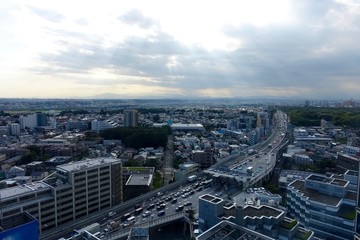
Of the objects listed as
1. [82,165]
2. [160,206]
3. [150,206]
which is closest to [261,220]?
[160,206]

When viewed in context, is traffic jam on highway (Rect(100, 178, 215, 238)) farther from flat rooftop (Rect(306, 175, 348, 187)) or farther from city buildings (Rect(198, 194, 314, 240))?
flat rooftop (Rect(306, 175, 348, 187))

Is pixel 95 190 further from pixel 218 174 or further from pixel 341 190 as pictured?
pixel 341 190

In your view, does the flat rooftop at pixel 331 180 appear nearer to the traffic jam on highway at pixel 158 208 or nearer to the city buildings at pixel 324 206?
the city buildings at pixel 324 206

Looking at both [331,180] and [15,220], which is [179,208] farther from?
[15,220]

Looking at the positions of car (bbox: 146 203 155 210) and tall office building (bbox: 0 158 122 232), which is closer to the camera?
tall office building (bbox: 0 158 122 232)

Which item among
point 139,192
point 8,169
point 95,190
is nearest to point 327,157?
point 139,192

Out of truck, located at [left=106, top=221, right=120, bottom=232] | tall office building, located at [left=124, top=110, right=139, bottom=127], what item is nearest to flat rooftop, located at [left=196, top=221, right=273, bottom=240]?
truck, located at [left=106, top=221, right=120, bottom=232]
